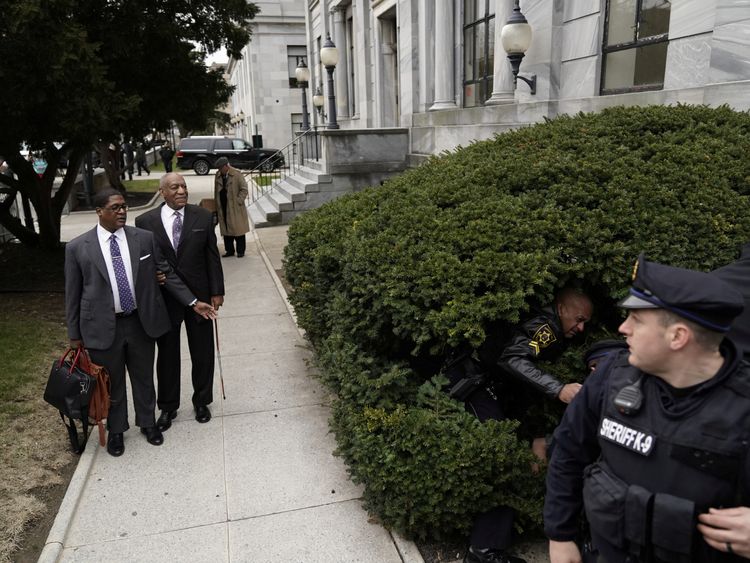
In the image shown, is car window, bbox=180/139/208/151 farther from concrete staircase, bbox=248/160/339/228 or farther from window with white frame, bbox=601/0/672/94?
window with white frame, bbox=601/0/672/94

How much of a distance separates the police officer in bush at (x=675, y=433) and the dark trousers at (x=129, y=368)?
3.51 meters

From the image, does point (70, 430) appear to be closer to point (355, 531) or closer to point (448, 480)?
point (355, 531)

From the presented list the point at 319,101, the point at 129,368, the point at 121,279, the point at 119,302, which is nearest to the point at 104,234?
the point at 121,279

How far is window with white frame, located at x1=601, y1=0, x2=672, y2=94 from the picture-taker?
24.2ft

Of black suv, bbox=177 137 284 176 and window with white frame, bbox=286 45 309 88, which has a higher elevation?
window with white frame, bbox=286 45 309 88

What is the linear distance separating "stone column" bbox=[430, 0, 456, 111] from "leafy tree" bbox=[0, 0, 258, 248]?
3926 millimetres

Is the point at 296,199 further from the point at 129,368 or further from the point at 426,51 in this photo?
the point at 129,368

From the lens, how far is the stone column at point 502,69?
32.6 ft

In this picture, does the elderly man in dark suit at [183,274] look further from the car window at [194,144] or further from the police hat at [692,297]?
the car window at [194,144]

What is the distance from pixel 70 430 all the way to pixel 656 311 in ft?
13.8

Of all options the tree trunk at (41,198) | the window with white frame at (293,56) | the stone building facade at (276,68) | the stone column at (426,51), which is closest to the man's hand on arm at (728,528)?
the tree trunk at (41,198)

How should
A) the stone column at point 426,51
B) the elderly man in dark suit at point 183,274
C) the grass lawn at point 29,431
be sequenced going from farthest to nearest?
the stone column at point 426,51, the elderly man in dark suit at point 183,274, the grass lawn at point 29,431

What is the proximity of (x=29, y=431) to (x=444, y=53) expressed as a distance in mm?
10779

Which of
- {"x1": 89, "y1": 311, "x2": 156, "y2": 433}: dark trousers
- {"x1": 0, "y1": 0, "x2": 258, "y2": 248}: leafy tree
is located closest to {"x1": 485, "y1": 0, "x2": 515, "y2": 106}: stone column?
{"x1": 0, "y1": 0, "x2": 258, "y2": 248}: leafy tree
